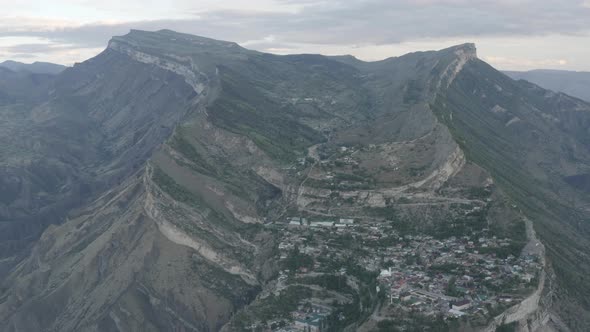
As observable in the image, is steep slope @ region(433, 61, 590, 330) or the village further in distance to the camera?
steep slope @ region(433, 61, 590, 330)

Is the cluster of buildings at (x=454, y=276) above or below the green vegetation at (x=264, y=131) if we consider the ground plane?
above

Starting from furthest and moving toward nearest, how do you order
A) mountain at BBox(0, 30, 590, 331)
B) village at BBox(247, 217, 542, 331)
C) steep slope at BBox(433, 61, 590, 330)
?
steep slope at BBox(433, 61, 590, 330)
mountain at BBox(0, 30, 590, 331)
village at BBox(247, 217, 542, 331)

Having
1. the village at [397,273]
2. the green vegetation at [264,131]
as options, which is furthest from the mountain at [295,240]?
the green vegetation at [264,131]

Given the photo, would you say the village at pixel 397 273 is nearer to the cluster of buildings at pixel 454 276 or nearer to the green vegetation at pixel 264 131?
the cluster of buildings at pixel 454 276

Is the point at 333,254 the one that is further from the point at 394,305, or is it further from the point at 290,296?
the point at 394,305

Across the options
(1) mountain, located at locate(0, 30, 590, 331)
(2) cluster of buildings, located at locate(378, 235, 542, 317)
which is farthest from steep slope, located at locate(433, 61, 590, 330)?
(2) cluster of buildings, located at locate(378, 235, 542, 317)

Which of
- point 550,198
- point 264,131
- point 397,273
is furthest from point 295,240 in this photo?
point 264,131

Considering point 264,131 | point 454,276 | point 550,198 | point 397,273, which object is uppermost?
point 454,276

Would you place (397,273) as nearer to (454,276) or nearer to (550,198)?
(454,276)

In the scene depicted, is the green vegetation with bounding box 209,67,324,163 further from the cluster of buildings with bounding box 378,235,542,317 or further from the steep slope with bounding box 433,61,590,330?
the cluster of buildings with bounding box 378,235,542,317
